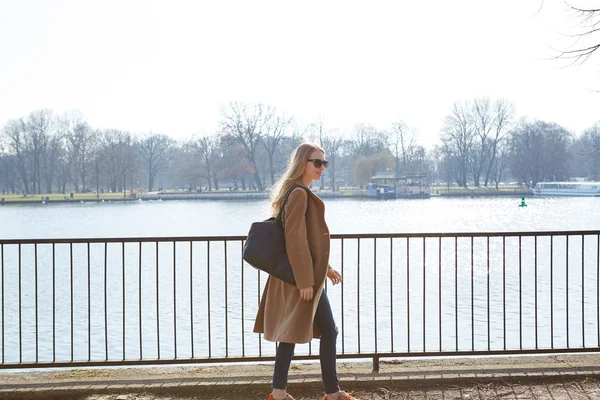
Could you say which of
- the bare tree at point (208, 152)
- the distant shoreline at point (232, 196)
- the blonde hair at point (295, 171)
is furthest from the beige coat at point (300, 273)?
the bare tree at point (208, 152)

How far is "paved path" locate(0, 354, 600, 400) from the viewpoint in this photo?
5527mm

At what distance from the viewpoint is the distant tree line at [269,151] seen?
101 metres

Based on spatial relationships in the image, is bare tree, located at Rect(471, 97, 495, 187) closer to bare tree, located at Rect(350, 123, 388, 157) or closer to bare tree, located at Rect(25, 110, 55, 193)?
bare tree, located at Rect(350, 123, 388, 157)

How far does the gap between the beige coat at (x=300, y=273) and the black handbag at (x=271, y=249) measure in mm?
59

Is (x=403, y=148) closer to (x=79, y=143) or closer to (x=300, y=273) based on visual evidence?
(x=79, y=143)

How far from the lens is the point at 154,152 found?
116312 millimetres

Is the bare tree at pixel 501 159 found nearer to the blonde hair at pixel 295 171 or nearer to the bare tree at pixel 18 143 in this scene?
the bare tree at pixel 18 143

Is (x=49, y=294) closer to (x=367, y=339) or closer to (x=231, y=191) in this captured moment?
(x=367, y=339)

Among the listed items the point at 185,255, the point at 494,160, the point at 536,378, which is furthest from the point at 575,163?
the point at 536,378

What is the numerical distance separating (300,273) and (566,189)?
328 ft

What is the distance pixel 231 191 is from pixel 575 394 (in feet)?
334

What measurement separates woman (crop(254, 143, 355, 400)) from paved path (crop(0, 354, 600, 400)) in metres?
0.77

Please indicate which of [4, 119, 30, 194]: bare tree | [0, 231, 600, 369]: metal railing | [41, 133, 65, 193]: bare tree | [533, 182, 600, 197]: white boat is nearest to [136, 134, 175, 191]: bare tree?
Result: [41, 133, 65, 193]: bare tree

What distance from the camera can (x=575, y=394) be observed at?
5.43 m
